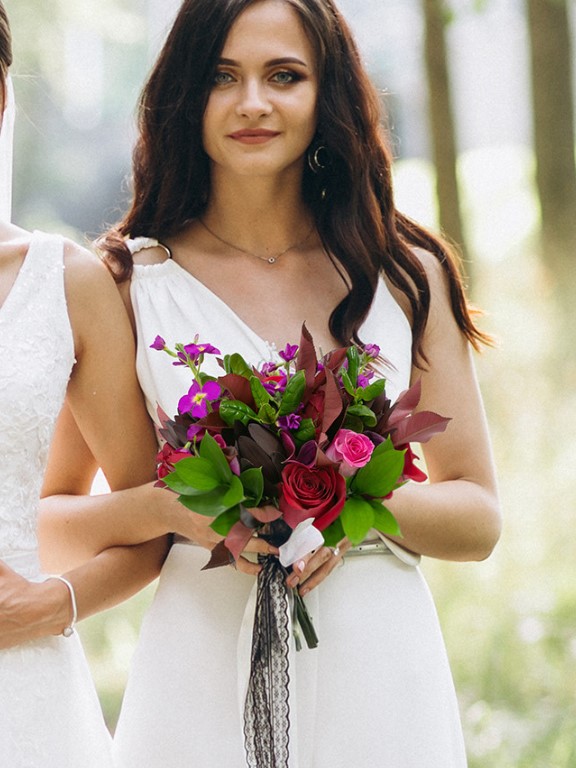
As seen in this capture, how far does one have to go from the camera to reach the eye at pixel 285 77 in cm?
321

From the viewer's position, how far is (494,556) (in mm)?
7254

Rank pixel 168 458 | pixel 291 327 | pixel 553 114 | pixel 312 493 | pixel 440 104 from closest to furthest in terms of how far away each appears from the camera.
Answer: pixel 312 493 < pixel 168 458 < pixel 291 327 < pixel 553 114 < pixel 440 104

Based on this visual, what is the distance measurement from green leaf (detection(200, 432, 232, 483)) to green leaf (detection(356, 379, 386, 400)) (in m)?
0.30

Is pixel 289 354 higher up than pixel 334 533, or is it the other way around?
pixel 289 354

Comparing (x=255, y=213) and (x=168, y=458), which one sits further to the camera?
(x=255, y=213)

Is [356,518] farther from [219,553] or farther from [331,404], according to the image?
[219,553]

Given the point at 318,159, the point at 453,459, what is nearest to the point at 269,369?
the point at 453,459

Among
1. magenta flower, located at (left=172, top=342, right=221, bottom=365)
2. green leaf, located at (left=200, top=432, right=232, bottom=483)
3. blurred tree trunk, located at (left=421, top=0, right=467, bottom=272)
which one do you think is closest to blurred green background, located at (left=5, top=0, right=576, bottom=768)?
blurred tree trunk, located at (left=421, top=0, right=467, bottom=272)

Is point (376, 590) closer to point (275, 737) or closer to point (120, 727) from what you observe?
point (275, 737)

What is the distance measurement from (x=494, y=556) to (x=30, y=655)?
4.80 metres

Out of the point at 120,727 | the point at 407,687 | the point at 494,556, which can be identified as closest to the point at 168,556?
the point at 120,727

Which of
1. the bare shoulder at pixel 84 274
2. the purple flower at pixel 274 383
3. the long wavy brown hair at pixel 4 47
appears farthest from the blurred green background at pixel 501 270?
the purple flower at pixel 274 383

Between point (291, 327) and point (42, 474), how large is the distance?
2.46 ft

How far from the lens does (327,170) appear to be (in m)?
3.49
